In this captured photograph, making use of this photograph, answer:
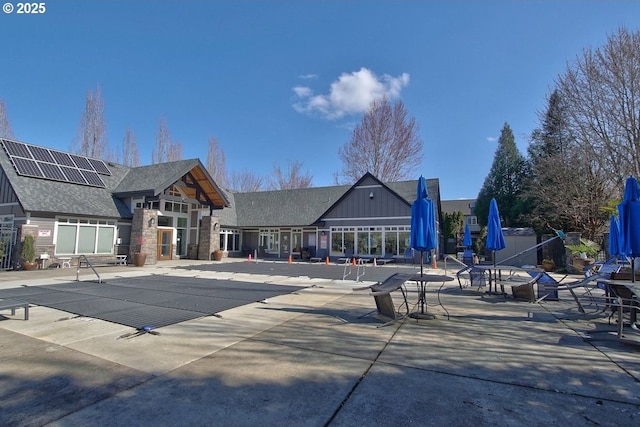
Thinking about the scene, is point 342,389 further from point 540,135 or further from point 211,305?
point 540,135

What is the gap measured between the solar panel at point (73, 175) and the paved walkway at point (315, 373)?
16.0 meters

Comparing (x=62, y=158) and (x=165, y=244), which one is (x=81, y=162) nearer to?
(x=62, y=158)

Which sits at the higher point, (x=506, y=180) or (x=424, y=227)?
(x=506, y=180)

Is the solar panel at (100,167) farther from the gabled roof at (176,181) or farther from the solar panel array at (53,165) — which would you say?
the gabled roof at (176,181)

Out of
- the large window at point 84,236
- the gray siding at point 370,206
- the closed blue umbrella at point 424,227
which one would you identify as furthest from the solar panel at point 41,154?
the closed blue umbrella at point 424,227

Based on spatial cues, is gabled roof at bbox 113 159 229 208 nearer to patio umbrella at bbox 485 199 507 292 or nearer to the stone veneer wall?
the stone veneer wall

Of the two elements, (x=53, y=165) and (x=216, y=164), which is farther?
(x=216, y=164)

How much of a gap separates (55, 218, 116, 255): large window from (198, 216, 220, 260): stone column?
5.51 m

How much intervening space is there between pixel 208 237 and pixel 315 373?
69.1 ft

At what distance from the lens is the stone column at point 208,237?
23297 millimetres

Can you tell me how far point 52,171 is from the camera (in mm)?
18734

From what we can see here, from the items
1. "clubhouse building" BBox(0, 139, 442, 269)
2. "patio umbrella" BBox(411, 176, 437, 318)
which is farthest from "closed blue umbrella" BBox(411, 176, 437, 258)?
"clubhouse building" BBox(0, 139, 442, 269)

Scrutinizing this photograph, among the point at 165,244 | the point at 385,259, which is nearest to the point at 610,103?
the point at 385,259

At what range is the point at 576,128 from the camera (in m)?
19.5
